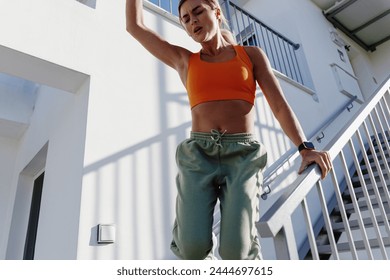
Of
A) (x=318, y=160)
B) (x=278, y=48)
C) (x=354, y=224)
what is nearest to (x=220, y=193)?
(x=318, y=160)

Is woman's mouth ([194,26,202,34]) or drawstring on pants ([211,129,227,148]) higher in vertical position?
woman's mouth ([194,26,202,34])

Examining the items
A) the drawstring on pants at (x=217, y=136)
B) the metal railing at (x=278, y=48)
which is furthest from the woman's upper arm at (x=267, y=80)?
the metal railing at (x=278, y=48)

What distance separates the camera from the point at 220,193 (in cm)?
79

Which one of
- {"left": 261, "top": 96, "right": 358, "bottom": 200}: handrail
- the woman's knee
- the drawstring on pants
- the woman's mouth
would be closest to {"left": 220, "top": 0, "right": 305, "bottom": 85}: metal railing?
{"left": 261, "top": 96, "right": 358, "bottom": 200}: handrail

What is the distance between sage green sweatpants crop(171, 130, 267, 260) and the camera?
0.72 metres

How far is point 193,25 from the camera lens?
2.86ft

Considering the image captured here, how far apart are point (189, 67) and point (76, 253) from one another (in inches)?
40.0

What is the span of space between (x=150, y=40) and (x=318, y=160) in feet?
2.16

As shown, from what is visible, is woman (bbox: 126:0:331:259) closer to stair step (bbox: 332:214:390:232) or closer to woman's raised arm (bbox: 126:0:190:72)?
woman's raised arm (bbox: 126:0:190:72)

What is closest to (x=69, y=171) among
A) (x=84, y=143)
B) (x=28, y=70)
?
(x=84, y=143)

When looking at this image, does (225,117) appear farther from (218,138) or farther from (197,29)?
(197,29)

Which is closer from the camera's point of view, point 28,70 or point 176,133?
point 28,70

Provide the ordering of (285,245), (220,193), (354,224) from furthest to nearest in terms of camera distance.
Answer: (354,224)
(220,193)
(285,245)
